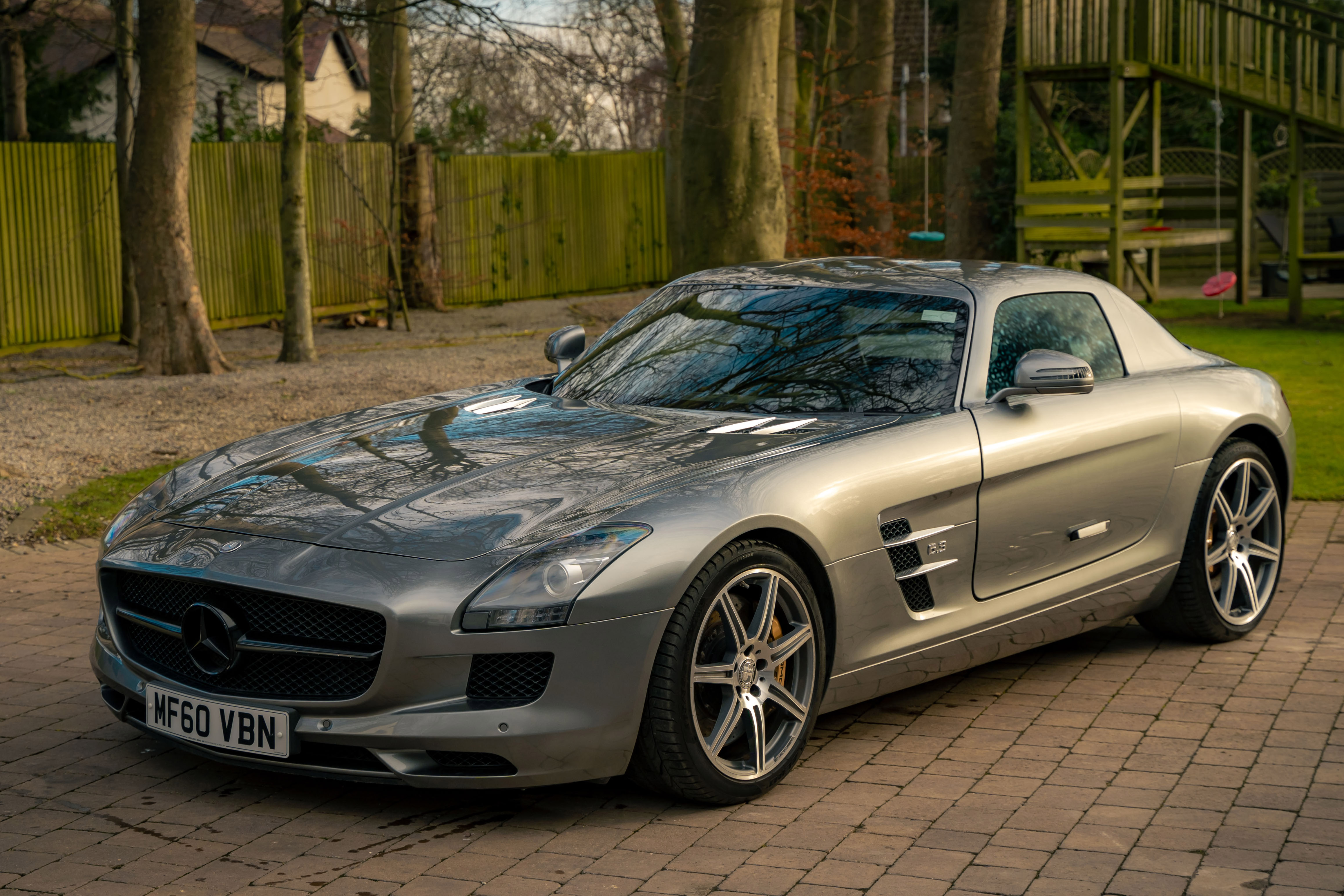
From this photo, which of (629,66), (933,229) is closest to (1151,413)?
(629,66)

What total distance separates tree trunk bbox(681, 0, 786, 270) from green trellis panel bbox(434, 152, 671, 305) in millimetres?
10303

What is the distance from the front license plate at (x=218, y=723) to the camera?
4.01 meters

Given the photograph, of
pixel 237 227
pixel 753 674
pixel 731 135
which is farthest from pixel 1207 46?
pixel 753 674

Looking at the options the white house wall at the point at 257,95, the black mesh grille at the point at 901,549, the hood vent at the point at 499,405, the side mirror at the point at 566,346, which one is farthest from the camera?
the white house wall at the point at 257,95

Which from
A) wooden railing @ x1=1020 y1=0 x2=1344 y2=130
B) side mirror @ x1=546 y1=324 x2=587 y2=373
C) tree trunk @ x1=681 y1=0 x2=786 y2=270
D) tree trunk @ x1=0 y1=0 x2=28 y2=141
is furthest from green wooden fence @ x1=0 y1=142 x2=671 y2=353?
side mirror @ x1=546 y1=324 x2=587 y2=373

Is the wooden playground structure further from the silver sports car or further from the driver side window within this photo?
the silver sports car

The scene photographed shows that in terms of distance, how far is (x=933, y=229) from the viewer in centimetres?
2706

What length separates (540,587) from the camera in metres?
3.86

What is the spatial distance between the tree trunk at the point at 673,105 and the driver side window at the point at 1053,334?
10995mm

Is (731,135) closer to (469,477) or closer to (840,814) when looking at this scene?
(469,477)

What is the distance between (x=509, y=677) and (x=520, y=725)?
0.13 m

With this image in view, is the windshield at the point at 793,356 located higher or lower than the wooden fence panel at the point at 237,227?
lower

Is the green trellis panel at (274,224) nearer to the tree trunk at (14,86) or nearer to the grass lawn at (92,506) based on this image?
the tree trunk at (14,86)

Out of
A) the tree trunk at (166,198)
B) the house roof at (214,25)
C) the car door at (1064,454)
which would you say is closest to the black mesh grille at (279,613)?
the car door at (1064,454)
